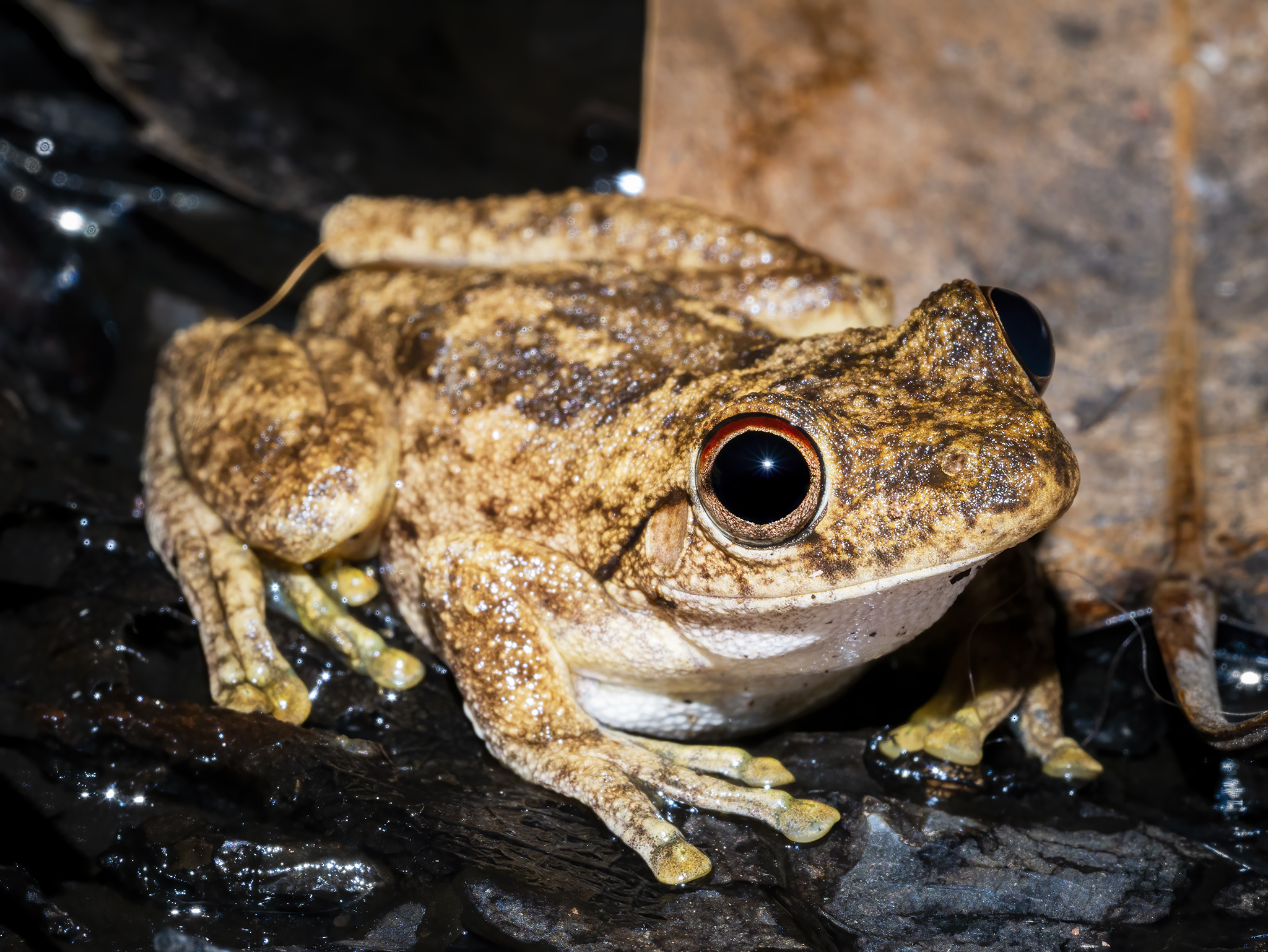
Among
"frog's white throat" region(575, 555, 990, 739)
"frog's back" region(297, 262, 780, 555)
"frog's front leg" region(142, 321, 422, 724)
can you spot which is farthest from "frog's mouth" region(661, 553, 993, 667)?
"frog's front leg" region(142, 321, 422, 724)

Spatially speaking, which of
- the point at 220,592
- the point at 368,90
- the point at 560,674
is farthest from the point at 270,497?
the point at 368,90

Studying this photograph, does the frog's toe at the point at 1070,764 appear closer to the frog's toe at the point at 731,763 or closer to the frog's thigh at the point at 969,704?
the frog's thigh at the point at 969,704

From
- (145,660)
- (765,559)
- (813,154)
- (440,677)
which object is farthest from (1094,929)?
(813,154)

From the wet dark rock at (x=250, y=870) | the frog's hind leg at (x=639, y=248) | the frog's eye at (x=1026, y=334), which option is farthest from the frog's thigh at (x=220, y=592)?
the frog's eye at (x=1026, y=334)

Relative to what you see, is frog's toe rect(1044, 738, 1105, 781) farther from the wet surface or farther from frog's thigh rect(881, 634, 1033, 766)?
frog's thigh rect(881, 634, 1033, 766)

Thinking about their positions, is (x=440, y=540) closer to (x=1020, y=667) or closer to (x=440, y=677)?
(x=440, y=677)

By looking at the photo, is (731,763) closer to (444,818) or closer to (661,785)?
(661,785)
